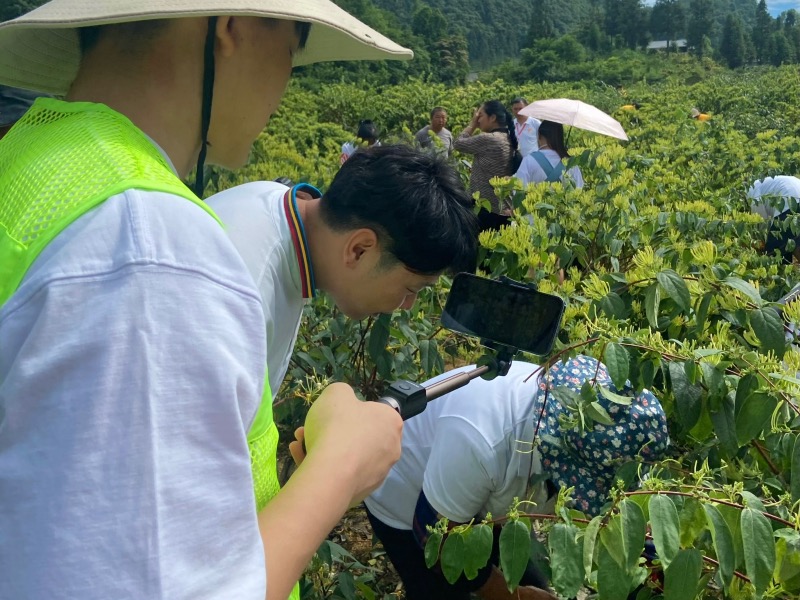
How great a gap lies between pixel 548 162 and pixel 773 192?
1240 millimetres

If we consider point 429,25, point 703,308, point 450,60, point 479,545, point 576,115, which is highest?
point 429,25

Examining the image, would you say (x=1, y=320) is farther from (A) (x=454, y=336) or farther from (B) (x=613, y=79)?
(B) (x=613, y=79)

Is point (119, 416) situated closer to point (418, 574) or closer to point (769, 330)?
point (769, 330)

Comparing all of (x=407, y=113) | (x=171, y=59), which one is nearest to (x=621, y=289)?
(x=171, y=59)

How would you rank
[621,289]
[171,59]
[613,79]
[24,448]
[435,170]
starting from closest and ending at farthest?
[24,448], [171,59], [435,170], [621,289], [613,79]

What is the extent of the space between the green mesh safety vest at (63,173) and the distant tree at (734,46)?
43531mm

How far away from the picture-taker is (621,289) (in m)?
1.68

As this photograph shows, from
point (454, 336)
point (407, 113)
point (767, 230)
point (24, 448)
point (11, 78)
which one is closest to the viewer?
point (24, 448)

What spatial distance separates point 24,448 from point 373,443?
42 centimetres

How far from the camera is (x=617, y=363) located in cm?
120

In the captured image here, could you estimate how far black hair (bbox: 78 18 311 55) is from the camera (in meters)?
0.74

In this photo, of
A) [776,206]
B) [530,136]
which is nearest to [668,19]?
[530,136]

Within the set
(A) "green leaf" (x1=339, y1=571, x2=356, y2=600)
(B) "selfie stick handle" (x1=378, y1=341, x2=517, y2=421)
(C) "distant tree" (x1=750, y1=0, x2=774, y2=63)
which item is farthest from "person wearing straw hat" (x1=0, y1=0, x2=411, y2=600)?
(C) "distant tree" (x1=750, y1=0, x2=774, y2=63)

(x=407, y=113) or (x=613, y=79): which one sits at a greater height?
(x=613, y=79)
